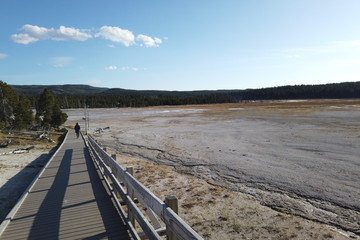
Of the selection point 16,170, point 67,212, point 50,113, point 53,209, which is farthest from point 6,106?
point 67,212

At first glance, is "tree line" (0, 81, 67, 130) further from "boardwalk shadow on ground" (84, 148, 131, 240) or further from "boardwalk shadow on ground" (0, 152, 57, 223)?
"boardwalk shadow on ground" (84, 148, 131, 240)

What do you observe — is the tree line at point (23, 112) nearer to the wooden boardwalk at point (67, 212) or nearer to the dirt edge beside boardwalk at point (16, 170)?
the dirt edge beside boardwalk at point (16, 170)

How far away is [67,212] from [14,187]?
23.6 ft

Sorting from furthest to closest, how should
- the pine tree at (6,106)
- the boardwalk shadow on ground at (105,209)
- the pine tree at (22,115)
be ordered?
the pine tree at (22,115) < the pine tree at (6,106) < the boardwalk shadow on ground at (105,209)

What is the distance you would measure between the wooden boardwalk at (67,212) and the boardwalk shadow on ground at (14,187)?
1.23m

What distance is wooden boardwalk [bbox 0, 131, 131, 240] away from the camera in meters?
5.50

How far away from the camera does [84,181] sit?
9.70 meters

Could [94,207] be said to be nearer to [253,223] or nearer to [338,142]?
[253,223]

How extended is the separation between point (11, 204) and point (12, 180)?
4082 mm

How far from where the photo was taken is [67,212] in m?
6.67

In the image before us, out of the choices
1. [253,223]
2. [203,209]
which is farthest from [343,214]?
[203,209]

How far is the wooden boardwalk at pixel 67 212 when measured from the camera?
550cm

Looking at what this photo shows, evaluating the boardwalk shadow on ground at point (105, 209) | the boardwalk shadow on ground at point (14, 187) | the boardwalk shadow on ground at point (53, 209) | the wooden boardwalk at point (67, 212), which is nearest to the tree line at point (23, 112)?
the boardwalk shadow on ground at point (14, 187)

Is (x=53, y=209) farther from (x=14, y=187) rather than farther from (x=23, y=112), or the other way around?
(x=23, y=112)
